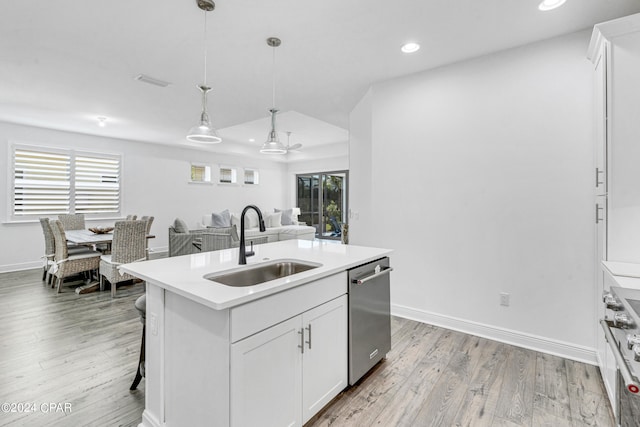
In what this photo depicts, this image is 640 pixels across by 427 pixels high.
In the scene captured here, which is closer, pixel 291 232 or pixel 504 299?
pixel 504 299

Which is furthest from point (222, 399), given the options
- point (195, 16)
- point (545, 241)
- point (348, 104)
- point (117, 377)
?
point (348, 104)

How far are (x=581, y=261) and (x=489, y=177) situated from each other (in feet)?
3.18

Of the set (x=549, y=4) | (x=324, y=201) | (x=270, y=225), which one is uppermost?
(x=549, y=4)

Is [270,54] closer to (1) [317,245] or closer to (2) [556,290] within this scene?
(1) [317,245]

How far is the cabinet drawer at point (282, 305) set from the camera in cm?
129

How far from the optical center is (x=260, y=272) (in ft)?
6.61

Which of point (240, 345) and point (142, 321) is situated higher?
point (240, 345)

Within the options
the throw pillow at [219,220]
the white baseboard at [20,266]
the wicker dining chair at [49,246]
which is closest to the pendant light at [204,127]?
the wicker dining chair at [49,246]

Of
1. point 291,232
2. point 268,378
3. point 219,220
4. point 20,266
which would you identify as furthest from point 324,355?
point 20,266

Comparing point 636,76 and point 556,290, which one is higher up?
point 636,76

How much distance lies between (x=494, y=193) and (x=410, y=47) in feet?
5.04

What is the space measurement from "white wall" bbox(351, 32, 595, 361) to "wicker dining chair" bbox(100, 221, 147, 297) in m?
3.16

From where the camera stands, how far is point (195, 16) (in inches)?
89.6

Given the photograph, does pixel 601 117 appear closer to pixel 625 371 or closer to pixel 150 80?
pixel 625 371
